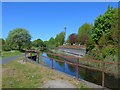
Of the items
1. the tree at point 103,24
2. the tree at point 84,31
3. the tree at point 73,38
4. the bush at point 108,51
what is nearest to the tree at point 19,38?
the tree at point 84,31

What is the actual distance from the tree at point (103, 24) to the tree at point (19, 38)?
2428 cm

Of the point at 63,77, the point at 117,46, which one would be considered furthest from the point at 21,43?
the point at 63,77

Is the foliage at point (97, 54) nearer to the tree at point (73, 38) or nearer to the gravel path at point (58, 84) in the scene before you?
the gravel path at point (58, 84)

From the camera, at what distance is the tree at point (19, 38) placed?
199 feet

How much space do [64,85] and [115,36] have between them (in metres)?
20.2

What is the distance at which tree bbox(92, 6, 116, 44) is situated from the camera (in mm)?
39750

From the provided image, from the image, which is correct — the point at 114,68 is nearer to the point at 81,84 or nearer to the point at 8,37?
the point at 81,84

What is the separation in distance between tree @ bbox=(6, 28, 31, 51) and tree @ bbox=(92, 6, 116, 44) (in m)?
24.3

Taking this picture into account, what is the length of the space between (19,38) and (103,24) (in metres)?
26.7

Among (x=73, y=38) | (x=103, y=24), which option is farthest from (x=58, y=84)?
(x=73, y=38)

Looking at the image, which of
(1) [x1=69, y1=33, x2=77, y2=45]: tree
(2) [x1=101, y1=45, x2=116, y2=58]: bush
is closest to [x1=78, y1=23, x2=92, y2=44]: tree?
(1) [x1=69, y1=33, x2=77, y2=45]: tree

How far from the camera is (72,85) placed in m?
10.0

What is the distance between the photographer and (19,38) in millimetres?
60969

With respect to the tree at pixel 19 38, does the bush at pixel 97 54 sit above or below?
below
